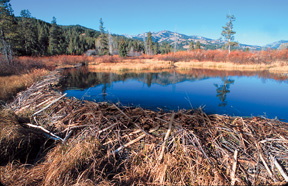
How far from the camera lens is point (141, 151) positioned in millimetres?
1999

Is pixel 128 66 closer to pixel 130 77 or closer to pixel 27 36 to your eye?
pixel 130 77

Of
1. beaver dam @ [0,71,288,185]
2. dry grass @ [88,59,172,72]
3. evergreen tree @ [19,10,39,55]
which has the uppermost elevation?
evergreen tree @ [19,10,39,55]

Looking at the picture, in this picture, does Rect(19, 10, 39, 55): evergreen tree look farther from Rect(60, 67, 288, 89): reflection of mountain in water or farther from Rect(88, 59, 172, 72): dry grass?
Rect(60, 67, 288, 89): reflection of mountain in water

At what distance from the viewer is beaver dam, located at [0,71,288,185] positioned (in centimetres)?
164

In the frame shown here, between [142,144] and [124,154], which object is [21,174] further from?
[142,144]

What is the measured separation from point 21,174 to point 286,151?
3245 millimetres

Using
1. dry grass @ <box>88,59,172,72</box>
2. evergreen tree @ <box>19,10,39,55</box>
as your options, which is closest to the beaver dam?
dry grass @ <box>88,59,172,72</box>

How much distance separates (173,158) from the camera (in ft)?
6.00

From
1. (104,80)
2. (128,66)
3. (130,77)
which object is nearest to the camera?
(104,80)

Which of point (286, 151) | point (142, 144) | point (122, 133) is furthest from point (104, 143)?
point (286, 151)

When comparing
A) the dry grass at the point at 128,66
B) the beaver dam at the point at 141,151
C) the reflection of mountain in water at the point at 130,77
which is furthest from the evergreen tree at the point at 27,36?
the beaver dam at the point at 141,151

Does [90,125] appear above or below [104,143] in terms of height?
above

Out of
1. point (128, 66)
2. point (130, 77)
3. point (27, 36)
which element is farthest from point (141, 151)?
point (27, 36)

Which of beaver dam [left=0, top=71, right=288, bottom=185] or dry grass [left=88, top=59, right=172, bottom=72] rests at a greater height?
dry grass [left=88, top=59, right=172, bottom=72]
